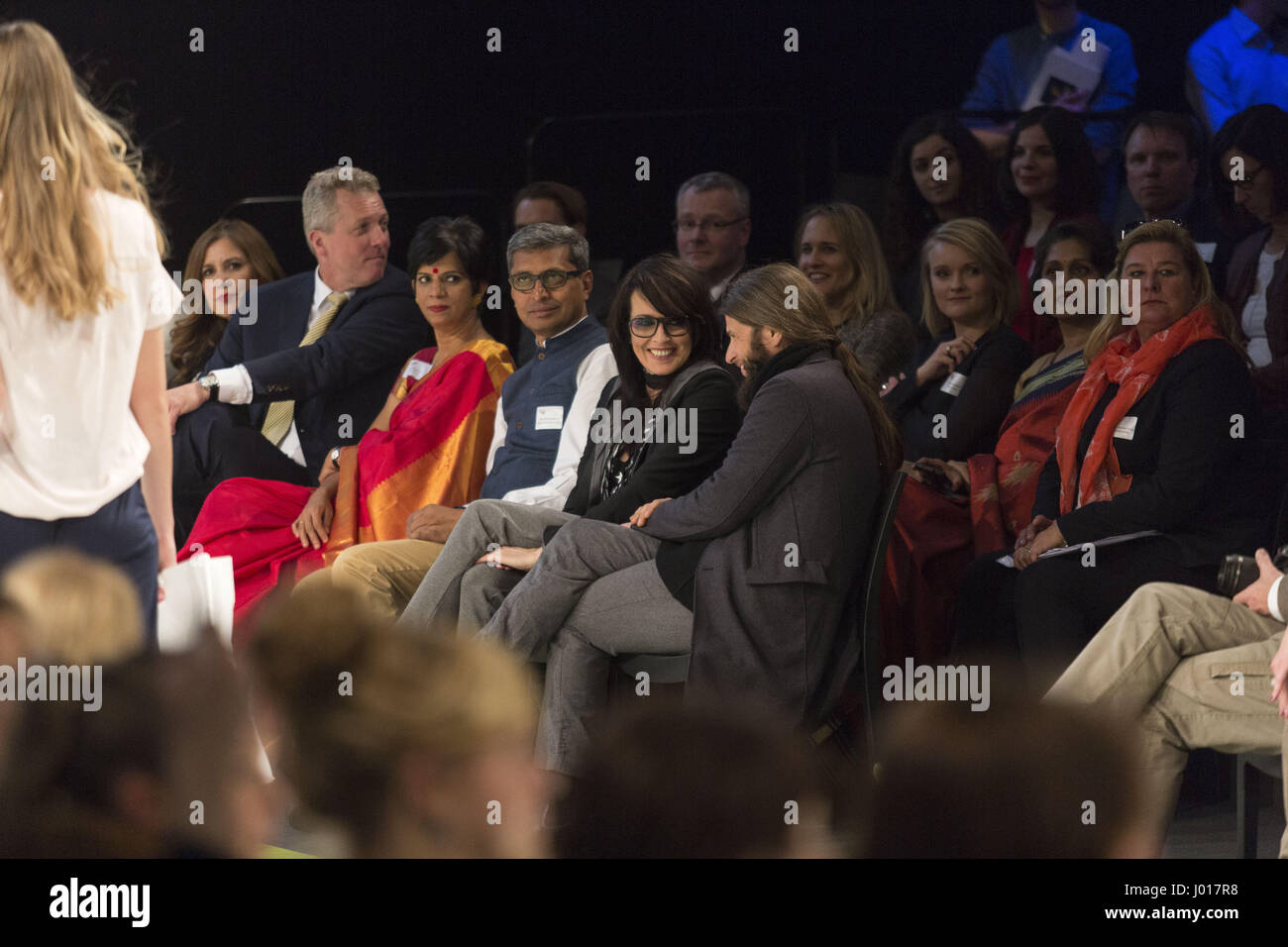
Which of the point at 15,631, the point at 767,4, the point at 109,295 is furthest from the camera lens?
the point at 767,4

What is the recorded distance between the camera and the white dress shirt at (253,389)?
4.28m

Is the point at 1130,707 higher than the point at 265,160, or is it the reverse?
the point at 265,160

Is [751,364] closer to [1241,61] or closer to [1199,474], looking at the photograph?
[1199,474]

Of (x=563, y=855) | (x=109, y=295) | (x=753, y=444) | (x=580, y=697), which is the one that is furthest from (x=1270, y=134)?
(x=563, y=855)

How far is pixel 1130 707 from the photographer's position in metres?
2.77

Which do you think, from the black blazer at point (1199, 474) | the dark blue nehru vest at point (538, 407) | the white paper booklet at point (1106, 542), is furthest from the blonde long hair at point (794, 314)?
the dark blue nehru vest at point (538, 407)

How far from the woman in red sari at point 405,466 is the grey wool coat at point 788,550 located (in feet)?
Answer: 3.39

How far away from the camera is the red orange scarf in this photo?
349cm

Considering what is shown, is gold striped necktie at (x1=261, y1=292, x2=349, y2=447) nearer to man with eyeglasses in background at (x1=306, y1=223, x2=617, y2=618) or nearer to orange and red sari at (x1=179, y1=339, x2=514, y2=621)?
orange and red sari at (x1=179, y1=339, x2=514, y2=621)

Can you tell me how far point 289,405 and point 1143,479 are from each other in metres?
2.30

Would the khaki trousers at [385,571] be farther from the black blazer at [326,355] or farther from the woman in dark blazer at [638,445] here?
the black blazer at [326,355]

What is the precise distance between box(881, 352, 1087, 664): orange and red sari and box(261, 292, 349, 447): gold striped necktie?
5.52 ft
